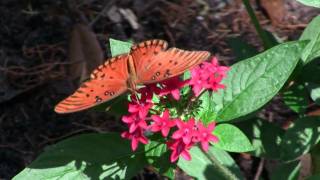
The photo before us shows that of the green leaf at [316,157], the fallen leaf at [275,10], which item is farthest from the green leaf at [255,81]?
the fallen leaf at [275,10]

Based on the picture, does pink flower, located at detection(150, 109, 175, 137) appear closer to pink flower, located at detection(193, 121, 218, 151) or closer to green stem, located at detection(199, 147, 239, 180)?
pink flower, located at detection(193, 121, 218, 151)

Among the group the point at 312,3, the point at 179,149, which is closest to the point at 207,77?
the point at 179,149

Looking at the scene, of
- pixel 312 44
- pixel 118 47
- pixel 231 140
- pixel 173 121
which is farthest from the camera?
pixel 312 44

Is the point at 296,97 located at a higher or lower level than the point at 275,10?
lower

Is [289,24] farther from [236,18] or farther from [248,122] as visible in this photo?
[248,122]

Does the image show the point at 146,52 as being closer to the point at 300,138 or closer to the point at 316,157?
the point at 300,138

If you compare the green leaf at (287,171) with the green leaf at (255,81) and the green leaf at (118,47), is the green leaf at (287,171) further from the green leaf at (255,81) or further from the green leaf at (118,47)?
the green leaf at (118,47)

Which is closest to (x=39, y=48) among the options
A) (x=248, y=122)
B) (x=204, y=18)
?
(x=204, y=18)
